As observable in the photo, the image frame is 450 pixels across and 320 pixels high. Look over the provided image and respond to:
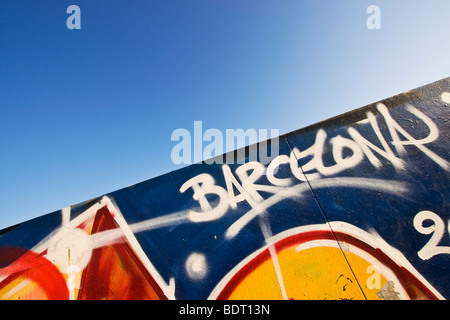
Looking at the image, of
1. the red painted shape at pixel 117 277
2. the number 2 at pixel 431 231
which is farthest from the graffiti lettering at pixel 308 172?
the red painted shape at pixel 117 277

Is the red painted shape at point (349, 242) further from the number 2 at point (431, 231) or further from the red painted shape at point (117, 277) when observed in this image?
the red painted shape at point (117, 277)

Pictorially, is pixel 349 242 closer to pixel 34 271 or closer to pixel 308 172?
pixel 308 172

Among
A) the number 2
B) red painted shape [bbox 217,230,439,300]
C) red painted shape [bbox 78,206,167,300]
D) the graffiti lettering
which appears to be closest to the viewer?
red painted shape [bbox 217,230,439,300]

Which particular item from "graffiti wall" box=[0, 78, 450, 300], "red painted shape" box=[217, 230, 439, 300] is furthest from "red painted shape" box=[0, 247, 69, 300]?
"red painted shape" box=[217, 230, 439, 300]

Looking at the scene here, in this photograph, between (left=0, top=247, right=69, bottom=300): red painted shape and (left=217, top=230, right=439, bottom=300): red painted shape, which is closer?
(left=217, top=230, right=439, bottom=300): red painted shape

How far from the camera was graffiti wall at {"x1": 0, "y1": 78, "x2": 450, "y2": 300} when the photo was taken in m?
2.38

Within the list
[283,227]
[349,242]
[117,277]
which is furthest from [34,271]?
[349,242]

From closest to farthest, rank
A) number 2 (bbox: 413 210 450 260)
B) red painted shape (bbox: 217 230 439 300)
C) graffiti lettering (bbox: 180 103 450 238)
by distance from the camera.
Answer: red painted shape (bbox: 217 230 439 300)
number 2 (bbox: 413 210 450 260)
graffiti lettering (bbox: 180 103 450 238)

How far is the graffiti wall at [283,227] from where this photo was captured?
7.79ft

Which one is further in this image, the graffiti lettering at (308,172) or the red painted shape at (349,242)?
the graffiti lettering at (308,172)

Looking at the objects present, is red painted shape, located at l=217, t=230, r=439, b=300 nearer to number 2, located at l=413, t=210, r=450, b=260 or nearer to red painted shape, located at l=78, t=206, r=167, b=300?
number 2, located at l=413, t=210, r=450, b=260

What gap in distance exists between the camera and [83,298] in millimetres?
2713

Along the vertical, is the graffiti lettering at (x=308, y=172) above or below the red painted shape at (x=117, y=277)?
above
